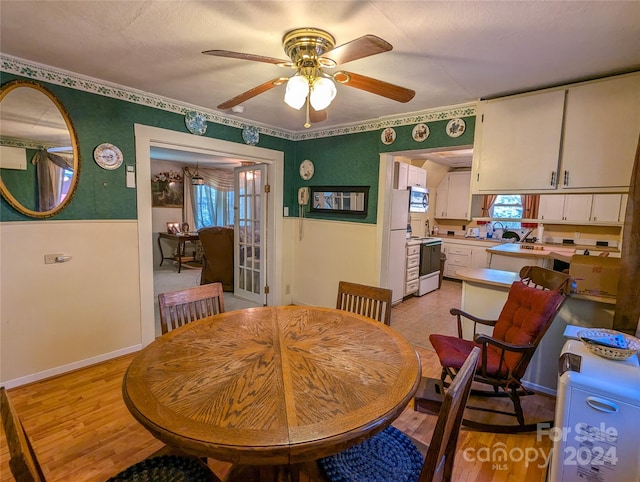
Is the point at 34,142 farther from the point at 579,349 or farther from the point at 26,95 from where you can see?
the point at 579,349

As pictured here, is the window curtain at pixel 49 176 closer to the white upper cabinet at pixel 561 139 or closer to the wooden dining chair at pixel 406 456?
the wooden dining chair at pixel 406 456

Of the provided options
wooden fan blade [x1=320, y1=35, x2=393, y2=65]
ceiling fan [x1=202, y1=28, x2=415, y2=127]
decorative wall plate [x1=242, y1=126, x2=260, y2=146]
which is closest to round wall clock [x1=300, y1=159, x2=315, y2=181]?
decorative wall plate [x1=242, y1=126, x2=260, y2=146]

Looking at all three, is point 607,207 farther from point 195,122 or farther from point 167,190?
point 167,190

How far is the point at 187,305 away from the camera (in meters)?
1.93

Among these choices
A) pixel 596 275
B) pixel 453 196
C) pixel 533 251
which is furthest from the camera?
pixel 453 196

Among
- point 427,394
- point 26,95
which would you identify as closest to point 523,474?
point 427,394

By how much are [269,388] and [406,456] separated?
0.61m

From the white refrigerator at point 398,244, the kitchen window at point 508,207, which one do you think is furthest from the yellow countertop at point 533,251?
the white refrigerator at point 398,244

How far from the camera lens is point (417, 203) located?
521 centimetres

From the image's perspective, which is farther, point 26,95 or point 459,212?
point 459,212

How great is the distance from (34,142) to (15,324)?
4.40 ft

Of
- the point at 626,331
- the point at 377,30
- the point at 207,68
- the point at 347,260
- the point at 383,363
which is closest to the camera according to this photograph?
the point at 383,363

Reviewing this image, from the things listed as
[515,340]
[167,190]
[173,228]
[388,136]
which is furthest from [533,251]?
→ [167,190]

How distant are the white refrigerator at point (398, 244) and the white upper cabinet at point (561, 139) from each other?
62.0 inches
